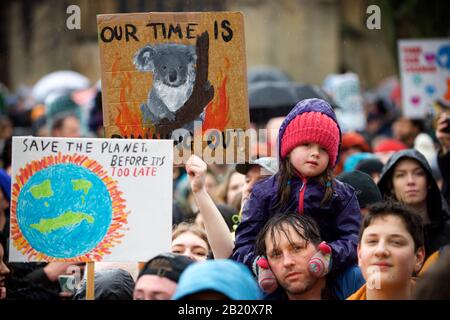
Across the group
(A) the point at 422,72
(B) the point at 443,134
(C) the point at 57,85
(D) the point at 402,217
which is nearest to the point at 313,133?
(D) the point at 402,217

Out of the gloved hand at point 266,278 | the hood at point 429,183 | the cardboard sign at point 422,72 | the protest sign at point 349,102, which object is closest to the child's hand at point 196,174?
the gloved hand at point 266,278

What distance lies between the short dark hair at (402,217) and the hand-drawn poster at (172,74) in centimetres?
146

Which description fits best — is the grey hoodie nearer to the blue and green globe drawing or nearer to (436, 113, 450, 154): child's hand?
(436, 113, 450, 154): child's hand

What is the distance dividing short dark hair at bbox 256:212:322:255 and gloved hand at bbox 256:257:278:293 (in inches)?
3.9

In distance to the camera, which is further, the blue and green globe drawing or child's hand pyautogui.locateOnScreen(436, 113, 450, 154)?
child's hand pyautogui.locateOnScreen(436, 113, 450, 154)

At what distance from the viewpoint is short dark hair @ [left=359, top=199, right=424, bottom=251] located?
214 inches

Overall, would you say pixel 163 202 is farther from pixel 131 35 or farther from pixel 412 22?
pixel 412 22

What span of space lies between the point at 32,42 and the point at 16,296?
24819 millimetres

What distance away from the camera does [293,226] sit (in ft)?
18.7

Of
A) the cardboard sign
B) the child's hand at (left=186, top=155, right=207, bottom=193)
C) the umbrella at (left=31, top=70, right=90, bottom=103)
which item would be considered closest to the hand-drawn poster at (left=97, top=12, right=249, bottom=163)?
the child's hand at (left=186, top=155, right=207, bottom=193)

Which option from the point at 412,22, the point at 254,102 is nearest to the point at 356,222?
the point at 254,102

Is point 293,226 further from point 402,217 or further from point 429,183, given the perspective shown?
point 429,183

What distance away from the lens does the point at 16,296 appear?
6.86 meters

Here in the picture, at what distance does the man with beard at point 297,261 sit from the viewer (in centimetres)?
563
